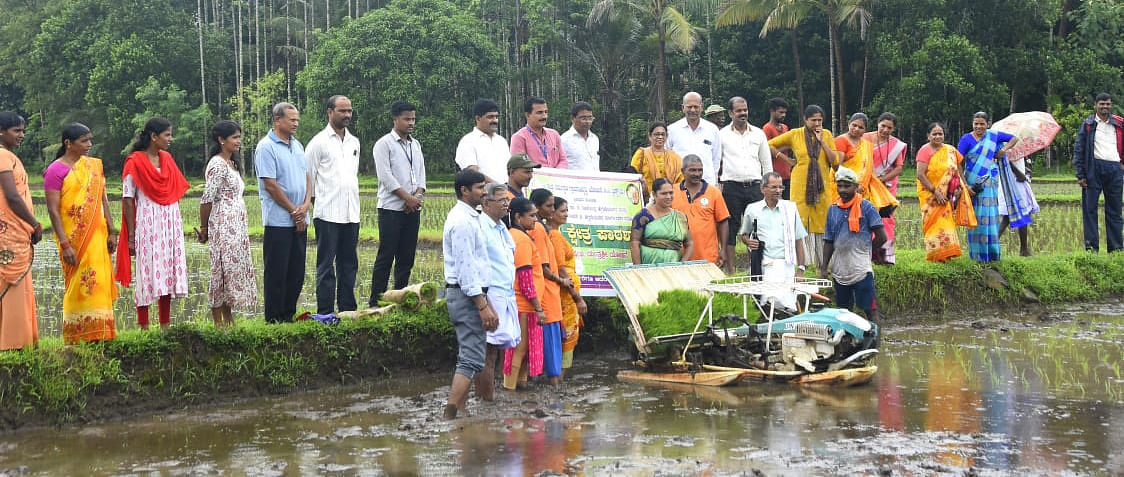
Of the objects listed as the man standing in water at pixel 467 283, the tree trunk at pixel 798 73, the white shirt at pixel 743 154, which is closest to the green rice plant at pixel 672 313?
the man standing in water at pixel 467 283

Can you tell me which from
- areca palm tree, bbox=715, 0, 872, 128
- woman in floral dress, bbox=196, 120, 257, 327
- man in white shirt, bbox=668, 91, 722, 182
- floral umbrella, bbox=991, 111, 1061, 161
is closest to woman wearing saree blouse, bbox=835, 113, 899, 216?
man in white shirt, bbox=668, 91, 722, 182

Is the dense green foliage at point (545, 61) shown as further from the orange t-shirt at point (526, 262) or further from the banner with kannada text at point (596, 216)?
the orange t-shirt at point (526, 262)

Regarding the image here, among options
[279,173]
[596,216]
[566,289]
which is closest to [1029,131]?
[596,216]

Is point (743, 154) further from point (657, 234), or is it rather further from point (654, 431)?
point (654, 431)

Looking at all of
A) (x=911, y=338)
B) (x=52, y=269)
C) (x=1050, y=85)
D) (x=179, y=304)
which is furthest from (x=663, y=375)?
(x=1050, y=85)

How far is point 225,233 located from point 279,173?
0.63 meters

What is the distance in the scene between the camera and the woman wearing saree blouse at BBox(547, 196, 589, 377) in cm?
772

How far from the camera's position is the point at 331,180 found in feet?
27.2

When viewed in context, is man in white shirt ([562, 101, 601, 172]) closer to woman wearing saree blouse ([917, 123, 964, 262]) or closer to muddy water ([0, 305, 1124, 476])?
muddy water ([0, 305, 1124, 476])

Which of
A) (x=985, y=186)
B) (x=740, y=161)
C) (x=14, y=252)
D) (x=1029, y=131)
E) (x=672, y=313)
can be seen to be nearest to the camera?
(x=14, y=252)

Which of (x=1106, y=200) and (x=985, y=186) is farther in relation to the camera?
(x=1106, y=200)

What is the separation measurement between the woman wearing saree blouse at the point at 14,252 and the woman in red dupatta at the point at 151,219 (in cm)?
80

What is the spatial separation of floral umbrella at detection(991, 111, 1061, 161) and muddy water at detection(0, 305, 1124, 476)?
4291 mm

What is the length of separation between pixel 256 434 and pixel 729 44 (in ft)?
111
